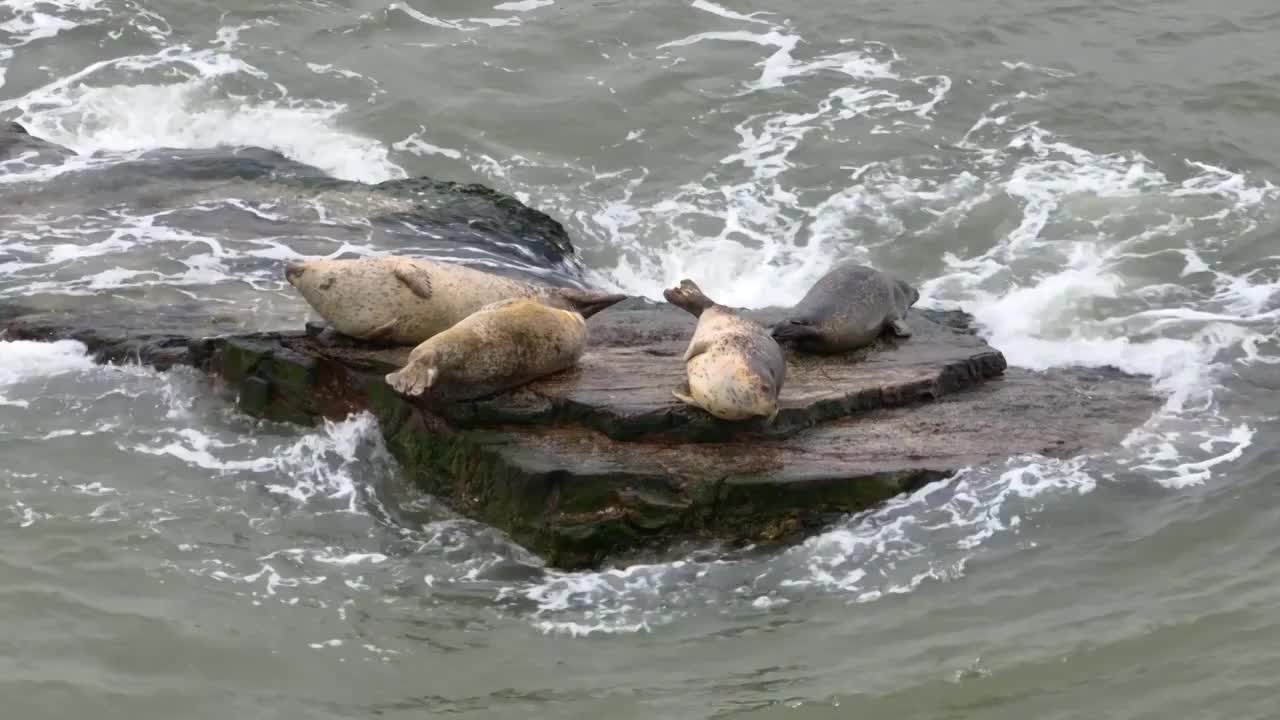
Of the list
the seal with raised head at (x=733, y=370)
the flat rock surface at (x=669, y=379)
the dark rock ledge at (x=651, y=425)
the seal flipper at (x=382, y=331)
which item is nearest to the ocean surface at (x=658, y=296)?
the dark rock ledge at (x=651, y=425)

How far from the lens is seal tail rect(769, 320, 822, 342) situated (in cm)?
984

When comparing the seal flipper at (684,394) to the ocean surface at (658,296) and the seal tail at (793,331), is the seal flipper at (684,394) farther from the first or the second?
the seal tail at (793,331)

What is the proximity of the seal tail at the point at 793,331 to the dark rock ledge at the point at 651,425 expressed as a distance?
5.9 inches

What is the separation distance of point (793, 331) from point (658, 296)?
9.10 ft

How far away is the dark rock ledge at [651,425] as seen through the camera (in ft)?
27.3

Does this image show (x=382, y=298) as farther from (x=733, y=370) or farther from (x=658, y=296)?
(x=658, y=296)

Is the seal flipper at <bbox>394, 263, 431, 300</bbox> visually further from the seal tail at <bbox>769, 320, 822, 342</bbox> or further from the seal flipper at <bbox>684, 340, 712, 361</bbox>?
the seal tail at <bbox>769, 320, 822, 342</bbox>

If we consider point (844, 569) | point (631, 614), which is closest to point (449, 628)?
point (631, 614)

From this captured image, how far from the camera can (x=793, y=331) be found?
9.84 metres

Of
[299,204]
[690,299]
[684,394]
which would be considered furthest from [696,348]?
[299,204]

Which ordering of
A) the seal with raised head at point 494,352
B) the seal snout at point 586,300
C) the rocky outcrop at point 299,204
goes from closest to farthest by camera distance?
the seal with raised head at point 494,352, the seal snout at point 586,300, the rocky outcrop at point 299,204

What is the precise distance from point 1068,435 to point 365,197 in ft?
20.9

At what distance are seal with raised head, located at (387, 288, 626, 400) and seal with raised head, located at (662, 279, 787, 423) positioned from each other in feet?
2.67

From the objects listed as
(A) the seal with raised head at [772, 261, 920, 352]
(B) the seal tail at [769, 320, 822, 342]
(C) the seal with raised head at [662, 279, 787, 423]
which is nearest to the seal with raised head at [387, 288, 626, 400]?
(C) the seal with raised head at [662, 279, 787, 423]
